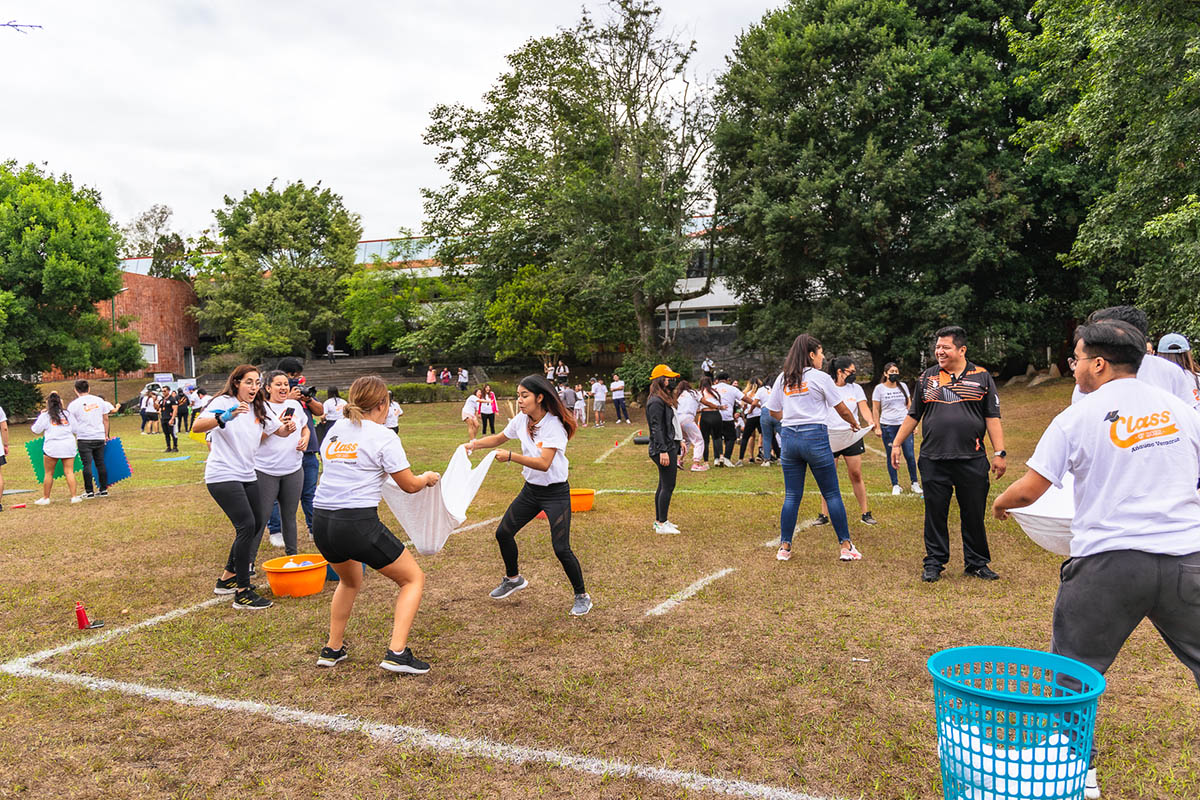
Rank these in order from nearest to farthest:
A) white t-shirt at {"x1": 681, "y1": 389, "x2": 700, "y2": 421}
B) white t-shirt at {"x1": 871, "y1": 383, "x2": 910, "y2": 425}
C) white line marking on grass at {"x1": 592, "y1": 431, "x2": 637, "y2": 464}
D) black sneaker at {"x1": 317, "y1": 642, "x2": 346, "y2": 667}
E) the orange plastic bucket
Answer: black sneaker at {"x1": 317, "y1": 642, "x2": 346, "y2": 667}, the orange plastic bucket, white t-shirt at {"x1": 871, "y1": 383, "x2": 910, "y2": 425}, white t-shirt at {"x1": 681, "y1": 389, "x2": 700, "y2": 421}, white line marking on grass at {"x1": 592, "y1": 431, "x2": 637, "y2": 464}

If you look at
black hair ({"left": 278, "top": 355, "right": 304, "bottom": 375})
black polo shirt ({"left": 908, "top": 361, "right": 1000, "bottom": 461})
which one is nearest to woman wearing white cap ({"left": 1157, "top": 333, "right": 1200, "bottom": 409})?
black polo shirt ({"left": 908, "top": 361, "right": 1000, "bottom": 461})

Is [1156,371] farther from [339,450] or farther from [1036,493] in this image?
[339,450]

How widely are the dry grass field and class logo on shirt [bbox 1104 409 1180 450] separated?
4.87ft

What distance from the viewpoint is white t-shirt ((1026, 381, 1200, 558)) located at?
2.66m

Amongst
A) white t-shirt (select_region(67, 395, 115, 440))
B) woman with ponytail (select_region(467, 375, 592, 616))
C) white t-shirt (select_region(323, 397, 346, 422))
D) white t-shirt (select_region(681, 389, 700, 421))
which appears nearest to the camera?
woman with ponytail (select_region(467, 375, 592, 616))

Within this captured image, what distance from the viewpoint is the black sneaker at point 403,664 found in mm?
4367

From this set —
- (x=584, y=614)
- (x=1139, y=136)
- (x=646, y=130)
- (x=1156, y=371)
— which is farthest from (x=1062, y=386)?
(x=584, y=614)

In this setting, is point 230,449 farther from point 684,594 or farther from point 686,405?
point 686,405

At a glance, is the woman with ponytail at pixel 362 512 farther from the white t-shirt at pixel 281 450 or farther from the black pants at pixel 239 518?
the white t-shirt at pixel 281 450

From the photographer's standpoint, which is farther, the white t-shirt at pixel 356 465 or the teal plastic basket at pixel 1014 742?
the white t-shirt at pixel 356 465

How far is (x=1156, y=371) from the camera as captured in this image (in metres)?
5.05

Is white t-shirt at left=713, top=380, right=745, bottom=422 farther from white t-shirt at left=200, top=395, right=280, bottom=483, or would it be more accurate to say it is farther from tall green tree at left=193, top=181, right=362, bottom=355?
tall green tree at left=193, top=181, right=362, bottom=355

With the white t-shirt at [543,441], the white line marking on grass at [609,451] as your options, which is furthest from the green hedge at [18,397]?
the white t-shirt at [543,441]

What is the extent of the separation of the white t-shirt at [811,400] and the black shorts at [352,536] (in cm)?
390
